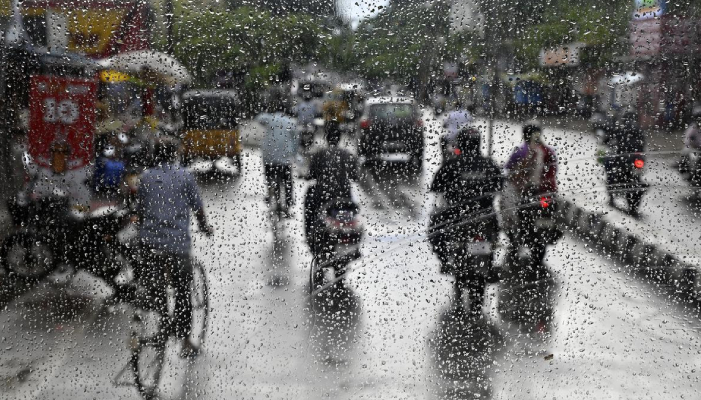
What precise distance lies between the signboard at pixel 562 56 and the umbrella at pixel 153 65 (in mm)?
1238

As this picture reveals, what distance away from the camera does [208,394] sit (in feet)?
7.60

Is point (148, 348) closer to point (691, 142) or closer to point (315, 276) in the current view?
point (315, 276)

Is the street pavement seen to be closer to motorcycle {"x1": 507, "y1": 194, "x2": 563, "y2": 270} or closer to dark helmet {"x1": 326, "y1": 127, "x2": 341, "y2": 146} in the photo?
motorcycle {"x1": 507, "y1": 194, "x2": 563, "y2": 270}

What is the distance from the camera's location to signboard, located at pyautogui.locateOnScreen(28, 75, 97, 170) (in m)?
2.21

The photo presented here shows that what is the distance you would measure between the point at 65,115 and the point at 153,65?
393mm

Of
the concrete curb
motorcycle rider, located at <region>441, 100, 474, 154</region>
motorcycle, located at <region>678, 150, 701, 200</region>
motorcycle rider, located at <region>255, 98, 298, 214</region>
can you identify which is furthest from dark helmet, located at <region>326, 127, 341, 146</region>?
motorcycle, located at <region>678, 150, 701, 200</region>

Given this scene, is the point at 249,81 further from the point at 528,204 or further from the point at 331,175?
the point at 528,204

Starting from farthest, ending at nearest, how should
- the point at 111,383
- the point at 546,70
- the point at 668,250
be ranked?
the point at 111,383, the point at 668,250, the point at 546,70

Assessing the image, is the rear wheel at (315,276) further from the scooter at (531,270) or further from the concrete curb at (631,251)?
the concrete curb at (631,251)

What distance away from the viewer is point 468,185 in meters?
2.16

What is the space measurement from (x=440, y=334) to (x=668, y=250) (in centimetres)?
90

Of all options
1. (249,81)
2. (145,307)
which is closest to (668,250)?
(249,81)

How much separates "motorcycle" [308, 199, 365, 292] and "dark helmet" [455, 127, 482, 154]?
43cm

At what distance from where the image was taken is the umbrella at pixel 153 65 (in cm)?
214
